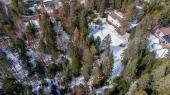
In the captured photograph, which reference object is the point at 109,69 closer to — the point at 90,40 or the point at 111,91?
the point at 111,91

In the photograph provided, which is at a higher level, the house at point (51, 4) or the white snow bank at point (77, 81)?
the house at point (51, 4)

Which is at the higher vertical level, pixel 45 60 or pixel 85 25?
pixel 85 25

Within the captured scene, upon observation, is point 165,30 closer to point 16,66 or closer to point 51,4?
point 51,4

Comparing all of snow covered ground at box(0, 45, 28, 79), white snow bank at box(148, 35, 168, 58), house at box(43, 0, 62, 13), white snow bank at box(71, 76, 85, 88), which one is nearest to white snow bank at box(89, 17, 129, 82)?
white snow bank at box(148, 35, 168, 58)

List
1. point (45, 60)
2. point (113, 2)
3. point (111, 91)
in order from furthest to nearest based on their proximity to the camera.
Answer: point (113, 2) → point (45, 60) → point (111, 91)

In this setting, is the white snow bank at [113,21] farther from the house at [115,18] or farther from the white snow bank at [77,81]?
the white snow bank at [77,81]

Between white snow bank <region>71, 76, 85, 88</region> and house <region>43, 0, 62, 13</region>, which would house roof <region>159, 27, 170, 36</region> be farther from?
house <region>43, 0, 62, 13</region>

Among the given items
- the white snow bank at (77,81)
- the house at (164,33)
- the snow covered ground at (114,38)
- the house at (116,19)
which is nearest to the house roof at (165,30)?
the house at (164,33)

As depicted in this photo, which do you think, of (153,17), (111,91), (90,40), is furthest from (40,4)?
(111,91)

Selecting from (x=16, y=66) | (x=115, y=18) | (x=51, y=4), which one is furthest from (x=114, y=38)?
(x=16, y=66)
